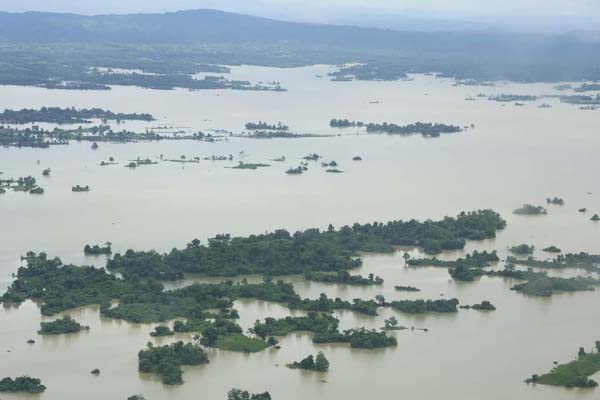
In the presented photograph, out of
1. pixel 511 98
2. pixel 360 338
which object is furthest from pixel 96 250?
pixel 511 98

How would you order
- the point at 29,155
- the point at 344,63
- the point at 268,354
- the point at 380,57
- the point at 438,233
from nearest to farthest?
the point at 268,354 → the point at 438,233 → the point at 29,155 → the point at 344,63 → the point at 380,57

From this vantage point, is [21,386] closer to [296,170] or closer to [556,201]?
[556,201]

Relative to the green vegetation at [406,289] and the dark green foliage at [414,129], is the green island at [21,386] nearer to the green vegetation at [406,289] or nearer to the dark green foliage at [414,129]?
the green vegetation at [406,289]

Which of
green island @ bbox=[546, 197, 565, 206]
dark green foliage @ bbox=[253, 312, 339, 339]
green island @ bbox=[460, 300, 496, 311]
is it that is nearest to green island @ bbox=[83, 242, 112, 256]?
dark green foliage @ bbox=[253, 312, 339, 339]

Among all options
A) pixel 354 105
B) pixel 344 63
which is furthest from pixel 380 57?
pixel 354 105

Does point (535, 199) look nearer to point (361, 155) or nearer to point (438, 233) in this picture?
point (438, 233)

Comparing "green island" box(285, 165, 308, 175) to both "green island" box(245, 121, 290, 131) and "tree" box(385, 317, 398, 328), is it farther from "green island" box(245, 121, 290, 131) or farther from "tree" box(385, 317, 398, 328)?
"tree" box(385, 317, 398, 328)
